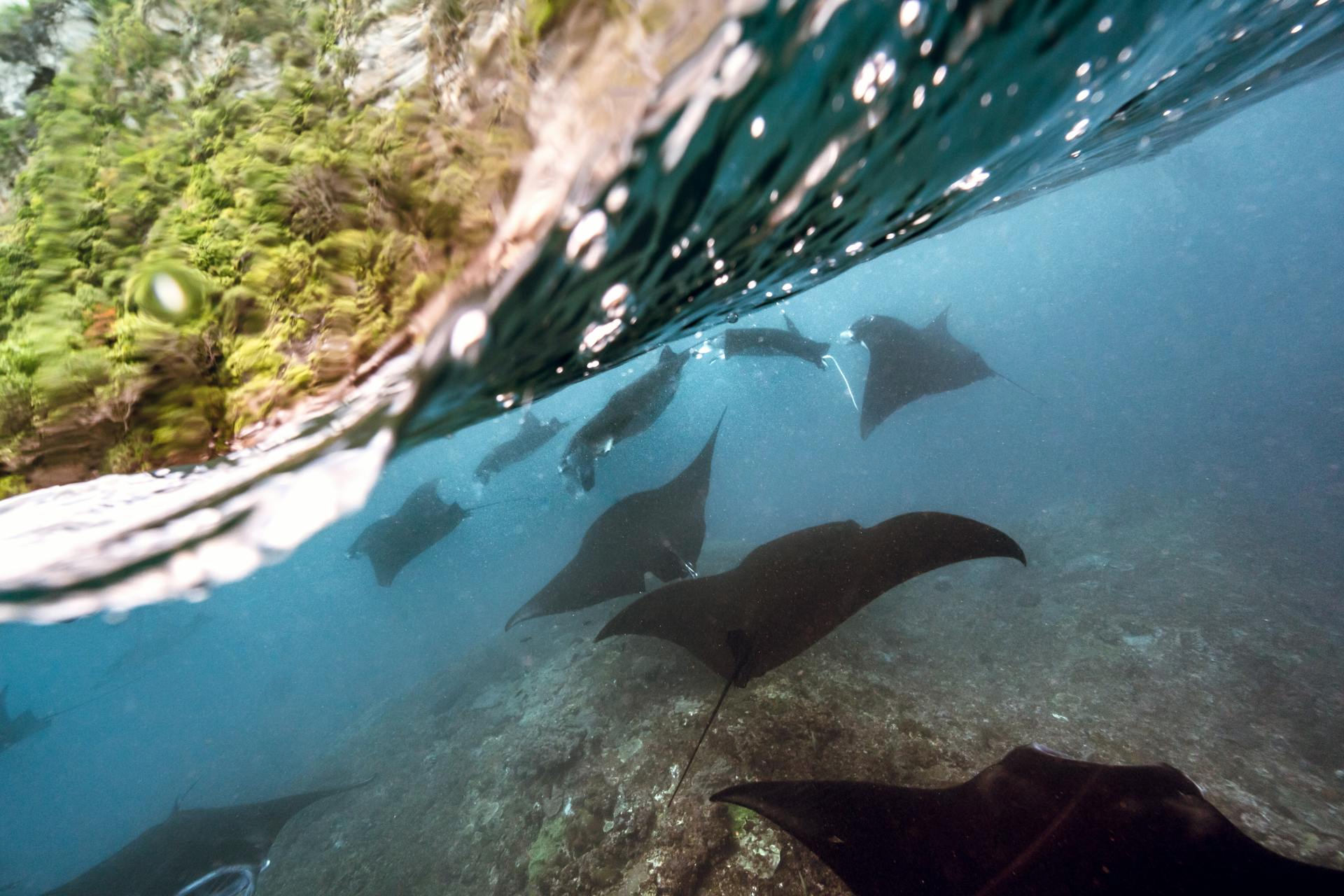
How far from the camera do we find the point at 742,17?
5.90 feet

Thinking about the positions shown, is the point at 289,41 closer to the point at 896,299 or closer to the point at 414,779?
the point at 414,779

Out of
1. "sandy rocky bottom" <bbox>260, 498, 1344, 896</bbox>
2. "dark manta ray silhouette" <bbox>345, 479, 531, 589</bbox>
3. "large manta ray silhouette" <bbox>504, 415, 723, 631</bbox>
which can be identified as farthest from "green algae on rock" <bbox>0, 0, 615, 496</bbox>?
"dark manta ray silhouette" <bbox>345, 479, 531, 589</bbox>

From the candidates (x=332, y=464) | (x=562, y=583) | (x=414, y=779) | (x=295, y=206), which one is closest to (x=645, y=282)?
(x=295, y=206)

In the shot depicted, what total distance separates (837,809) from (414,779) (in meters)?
9.51

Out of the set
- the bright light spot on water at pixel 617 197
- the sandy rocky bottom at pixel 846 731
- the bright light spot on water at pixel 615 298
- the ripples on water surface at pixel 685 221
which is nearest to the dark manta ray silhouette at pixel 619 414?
the sandy rocky bottom at pixel 846 731

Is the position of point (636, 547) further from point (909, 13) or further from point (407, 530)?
point (407, 530)

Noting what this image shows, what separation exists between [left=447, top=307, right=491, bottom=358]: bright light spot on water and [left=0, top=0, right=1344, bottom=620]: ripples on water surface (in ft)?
0.04

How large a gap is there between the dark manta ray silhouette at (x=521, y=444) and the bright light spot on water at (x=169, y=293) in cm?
1325

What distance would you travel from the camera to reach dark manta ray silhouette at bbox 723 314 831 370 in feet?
38.9

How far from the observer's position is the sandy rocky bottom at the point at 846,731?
4.82 metres

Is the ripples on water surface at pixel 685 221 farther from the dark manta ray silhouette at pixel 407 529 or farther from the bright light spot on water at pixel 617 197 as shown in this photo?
the dark manta ray silhouette at pixel 407 529

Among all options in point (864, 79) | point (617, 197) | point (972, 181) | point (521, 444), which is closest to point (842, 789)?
point (617, 197)

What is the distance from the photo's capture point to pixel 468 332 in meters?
2.20

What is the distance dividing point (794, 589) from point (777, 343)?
803 centimetres
